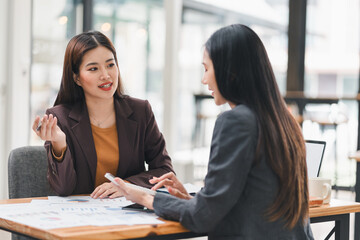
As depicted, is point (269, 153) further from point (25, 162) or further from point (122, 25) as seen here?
point (122, 25)

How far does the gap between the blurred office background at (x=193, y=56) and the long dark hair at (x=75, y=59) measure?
251cm

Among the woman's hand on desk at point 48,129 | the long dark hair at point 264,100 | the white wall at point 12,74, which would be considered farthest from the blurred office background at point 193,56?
the long dark hair at point 264,100

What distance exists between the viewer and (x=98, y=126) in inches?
93.4

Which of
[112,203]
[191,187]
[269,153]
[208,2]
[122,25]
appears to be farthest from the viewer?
[208,2]

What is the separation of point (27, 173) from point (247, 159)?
44.0 inches

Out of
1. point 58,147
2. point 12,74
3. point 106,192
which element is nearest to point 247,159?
point 106,192

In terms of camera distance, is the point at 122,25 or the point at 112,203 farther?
the point at 122,25

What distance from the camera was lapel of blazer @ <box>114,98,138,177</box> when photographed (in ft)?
7.64

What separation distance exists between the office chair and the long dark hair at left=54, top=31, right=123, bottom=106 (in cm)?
25

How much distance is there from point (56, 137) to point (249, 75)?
77 centimetres

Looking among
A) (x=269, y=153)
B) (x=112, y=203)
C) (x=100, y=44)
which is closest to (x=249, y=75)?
(x=269, y=153)

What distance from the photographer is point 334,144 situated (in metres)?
6.36

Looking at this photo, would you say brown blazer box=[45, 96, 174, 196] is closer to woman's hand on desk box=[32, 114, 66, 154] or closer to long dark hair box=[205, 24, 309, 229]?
woman's hand on desk box=[32, 114, 66, 154]

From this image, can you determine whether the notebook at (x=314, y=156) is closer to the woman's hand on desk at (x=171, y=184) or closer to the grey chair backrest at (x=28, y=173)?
the woman's hand on desk at (x=171, y=184)
